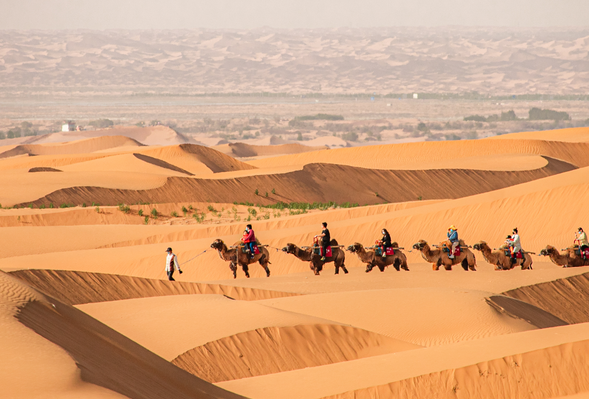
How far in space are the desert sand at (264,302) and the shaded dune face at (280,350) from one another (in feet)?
0.08

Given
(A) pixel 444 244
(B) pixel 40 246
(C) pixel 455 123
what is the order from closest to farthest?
1. (A) pixel 444 244
2. (B) pixel 40 246
3. (C) pixel 455 123

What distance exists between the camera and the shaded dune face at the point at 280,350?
505 inches

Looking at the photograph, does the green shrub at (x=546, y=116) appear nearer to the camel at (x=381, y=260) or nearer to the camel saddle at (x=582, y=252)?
the camel saddle at (x=582, y=252)

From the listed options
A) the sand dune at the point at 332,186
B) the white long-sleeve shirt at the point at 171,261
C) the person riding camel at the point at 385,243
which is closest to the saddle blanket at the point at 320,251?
the person riding camel at the point at 385,243

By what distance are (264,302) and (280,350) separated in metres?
3.36

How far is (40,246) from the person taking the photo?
93.7 ft

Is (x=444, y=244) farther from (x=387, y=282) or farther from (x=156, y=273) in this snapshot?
(x=156, y=273)

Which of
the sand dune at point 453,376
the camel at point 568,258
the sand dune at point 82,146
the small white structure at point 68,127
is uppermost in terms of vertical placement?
the sand dune at point 453,376

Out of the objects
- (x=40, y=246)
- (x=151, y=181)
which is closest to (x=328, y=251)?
(x=40, y=246)

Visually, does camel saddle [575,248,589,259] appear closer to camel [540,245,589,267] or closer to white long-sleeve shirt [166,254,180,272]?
camel [540,245,589,267]

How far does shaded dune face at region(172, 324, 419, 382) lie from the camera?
1283 centimetres

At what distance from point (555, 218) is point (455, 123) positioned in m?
112

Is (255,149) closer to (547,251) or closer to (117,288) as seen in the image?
(547,251)

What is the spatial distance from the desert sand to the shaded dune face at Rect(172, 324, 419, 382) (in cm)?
2
